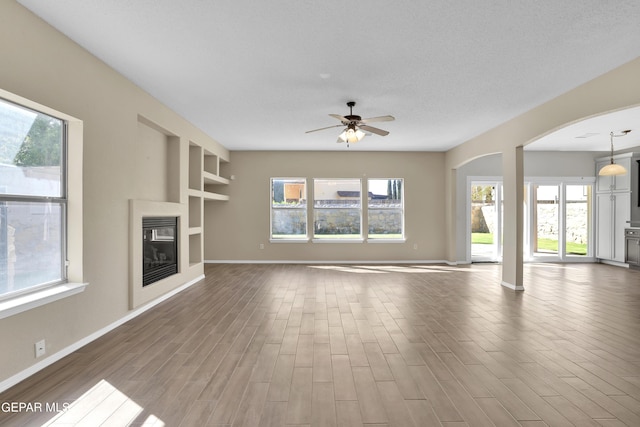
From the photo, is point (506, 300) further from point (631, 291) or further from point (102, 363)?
point (102, 363)

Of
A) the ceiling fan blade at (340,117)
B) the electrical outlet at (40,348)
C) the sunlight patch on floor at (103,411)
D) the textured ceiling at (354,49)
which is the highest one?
the textured ceiling at (354,49)

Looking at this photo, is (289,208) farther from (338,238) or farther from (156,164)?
(156,164)

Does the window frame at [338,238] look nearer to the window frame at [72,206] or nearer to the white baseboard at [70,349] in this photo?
the white baseboard at [70,349]

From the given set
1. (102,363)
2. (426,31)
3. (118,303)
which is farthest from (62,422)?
(426,31)

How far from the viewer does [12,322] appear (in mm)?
2521

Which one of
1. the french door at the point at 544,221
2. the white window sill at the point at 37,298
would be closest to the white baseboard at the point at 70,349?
the white window sill at the point at 37,298

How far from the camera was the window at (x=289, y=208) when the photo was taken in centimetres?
879

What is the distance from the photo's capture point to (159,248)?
5.07 meters

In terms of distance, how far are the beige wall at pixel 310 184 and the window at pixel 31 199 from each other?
216 inches

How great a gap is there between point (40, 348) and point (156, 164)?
303cm

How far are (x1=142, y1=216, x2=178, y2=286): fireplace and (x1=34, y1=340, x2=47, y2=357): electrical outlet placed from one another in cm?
173

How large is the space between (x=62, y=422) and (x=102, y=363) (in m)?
0.87

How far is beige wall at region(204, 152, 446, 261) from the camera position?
8664 millimetres

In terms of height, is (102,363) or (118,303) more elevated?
(118,303)
